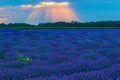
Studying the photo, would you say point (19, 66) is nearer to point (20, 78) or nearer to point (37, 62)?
point (37, 62)

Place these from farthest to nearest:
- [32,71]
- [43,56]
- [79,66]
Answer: [43,56]
[79,66]
[32,71]

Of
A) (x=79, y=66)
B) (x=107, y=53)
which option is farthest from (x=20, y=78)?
(x=107, y=53)

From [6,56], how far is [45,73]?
8.33 feet

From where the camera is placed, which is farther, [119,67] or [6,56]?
[6,56]

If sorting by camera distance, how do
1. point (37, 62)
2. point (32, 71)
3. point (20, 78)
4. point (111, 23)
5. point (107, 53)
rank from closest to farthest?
1. point (20, 78)
2. point (32, 71)
3. point (37, 62)
4. point (107, 53)
5. point (111, 23)

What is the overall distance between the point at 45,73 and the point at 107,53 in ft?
11.1

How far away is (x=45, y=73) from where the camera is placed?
18.3 feet

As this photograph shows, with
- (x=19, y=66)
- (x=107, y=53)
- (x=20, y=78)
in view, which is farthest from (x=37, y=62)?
(x=107, y=53)

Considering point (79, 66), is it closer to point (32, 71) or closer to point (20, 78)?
point (32, 71)

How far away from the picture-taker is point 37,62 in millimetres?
6816

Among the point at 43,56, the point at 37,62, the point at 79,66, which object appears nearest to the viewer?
the point at 79,66

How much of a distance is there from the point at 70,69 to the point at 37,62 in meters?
1.10

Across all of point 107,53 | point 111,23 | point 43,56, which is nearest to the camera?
point 43,56

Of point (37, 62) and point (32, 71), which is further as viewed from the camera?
point (37, 62)
